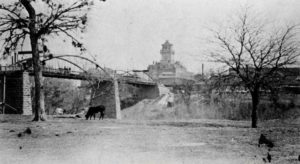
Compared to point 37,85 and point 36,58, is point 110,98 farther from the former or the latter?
point 36,58

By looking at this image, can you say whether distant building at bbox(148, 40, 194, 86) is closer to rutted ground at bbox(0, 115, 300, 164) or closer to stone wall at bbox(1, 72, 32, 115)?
stone wall at bbox(1, 72, 32, 115)

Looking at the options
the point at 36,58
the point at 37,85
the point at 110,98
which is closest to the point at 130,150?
the point at 36,58

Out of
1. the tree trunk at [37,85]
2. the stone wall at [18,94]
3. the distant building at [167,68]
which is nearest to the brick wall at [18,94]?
the stone wall at [18,94]

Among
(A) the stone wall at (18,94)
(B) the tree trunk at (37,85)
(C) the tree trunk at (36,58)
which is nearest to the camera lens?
(C) the tree trunk at (36,58)

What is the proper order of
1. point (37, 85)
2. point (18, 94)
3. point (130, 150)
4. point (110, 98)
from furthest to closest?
point (110, 98) → point (18, 94) → point (37, 85) → point (130, 150)

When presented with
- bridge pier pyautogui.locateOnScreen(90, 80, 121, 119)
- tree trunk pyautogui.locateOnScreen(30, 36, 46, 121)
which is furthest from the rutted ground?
bridge pier pyautogui.locateOnScreen(90, 80, 121, 119)

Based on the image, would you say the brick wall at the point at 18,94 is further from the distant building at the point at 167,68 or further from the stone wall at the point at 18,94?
the distant building at the point at 167,68

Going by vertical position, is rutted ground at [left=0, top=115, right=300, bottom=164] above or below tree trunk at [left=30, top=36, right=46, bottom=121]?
below

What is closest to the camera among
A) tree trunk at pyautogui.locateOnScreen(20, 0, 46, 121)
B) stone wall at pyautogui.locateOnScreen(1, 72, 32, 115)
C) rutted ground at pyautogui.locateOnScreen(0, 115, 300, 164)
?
rutted ground at pyautogui.locateOnScreen(0, 115, 300, 164)

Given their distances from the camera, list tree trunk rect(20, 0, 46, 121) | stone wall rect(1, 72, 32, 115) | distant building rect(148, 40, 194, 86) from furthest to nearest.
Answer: distant building rect(148, 40, 194, 86)
stone wall rect(1, 72, 32, 115)
tree trunk rect(20, 0, 46, 121)

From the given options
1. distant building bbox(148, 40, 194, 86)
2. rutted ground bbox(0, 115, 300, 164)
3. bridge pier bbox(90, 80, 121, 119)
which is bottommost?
rutted ground bbox(0, 115, 300, 164)

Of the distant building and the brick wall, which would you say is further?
the distant building

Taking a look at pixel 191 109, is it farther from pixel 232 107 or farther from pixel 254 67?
pixel 254 67
